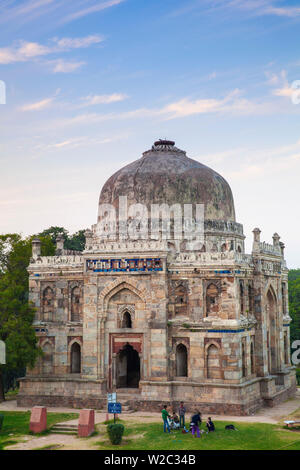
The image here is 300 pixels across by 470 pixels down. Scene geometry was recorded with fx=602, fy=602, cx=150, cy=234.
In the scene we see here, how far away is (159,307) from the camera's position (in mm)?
29188

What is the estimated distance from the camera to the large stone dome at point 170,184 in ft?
108

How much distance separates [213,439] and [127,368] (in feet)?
35.6

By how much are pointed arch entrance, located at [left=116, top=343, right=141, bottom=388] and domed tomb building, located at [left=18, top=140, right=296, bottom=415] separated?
0.18 feet

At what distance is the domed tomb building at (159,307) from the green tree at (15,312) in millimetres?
815

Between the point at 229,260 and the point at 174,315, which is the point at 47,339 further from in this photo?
the point at 229,260

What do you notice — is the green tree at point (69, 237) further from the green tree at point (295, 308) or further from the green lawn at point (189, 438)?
the green lawn at point (189, 438)

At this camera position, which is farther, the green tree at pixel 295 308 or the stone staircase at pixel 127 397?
the green tree at pixel 295 308

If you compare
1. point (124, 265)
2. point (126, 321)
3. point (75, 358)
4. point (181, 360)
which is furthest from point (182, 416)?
point (75, 358)

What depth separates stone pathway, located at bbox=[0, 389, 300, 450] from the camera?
2233 cm

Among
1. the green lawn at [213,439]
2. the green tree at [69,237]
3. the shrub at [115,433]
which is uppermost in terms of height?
the green tree at [69,237]

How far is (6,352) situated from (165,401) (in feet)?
27.0

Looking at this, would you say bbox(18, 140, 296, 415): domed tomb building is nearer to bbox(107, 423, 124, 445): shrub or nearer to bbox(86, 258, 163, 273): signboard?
bbox(86, 258, 163, 273): signboard

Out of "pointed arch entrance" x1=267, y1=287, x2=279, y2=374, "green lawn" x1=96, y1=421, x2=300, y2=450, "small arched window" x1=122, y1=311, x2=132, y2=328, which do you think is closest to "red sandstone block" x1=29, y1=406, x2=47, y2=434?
"green lawn" x1=96, y1=421, x2=300, y2=450

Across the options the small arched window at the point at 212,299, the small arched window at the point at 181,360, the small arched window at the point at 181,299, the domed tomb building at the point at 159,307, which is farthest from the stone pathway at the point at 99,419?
the small arched window at the point at 181,299
